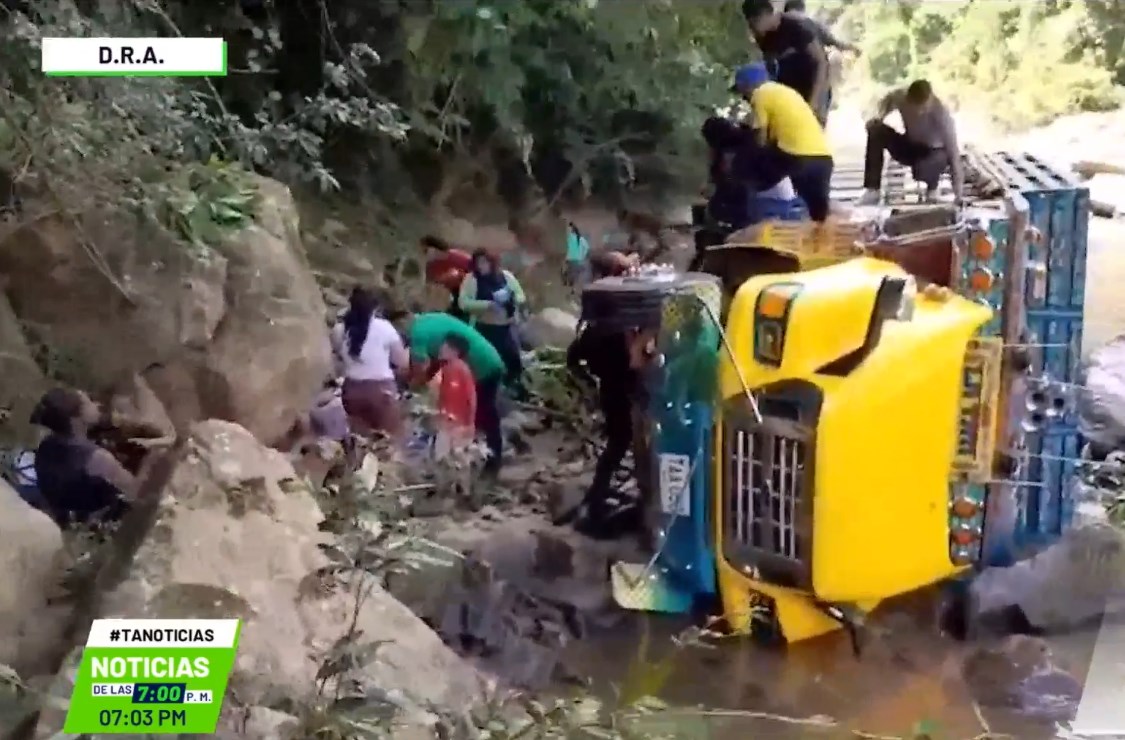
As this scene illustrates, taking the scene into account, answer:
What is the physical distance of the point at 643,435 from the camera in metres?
1.36

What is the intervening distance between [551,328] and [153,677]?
1.62ft

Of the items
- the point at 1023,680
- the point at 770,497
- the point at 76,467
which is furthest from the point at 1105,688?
the point at 76,467

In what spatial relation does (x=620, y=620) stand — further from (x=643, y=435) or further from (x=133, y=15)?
(x=133, y=15)

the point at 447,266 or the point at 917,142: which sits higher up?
the point at 917,142

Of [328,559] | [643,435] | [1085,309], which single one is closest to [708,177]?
[643,435]

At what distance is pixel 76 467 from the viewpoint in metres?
1.37

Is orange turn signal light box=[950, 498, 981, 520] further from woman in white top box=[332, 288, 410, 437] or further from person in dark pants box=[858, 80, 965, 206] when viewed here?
woman in white top box=[332, 288, 410, 437]

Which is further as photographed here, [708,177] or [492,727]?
[708,177]

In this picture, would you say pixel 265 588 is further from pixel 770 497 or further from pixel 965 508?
pixel 965 508

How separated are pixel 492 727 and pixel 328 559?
0.71 feet

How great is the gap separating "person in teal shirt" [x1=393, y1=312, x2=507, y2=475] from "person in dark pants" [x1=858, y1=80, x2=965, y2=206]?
400 millimetres

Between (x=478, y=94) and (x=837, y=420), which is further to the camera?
(x=478, y=94)

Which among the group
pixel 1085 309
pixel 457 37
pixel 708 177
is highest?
pixel 457 37

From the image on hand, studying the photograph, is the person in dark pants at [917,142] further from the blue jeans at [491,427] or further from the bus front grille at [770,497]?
the blue jeans at [491,427]
